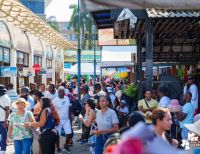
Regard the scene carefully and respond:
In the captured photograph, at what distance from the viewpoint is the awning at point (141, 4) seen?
455 cm

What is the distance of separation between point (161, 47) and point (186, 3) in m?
13.2

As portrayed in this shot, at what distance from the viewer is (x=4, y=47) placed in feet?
71.5

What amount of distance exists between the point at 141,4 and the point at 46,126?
469 cm

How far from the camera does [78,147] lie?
12531mm

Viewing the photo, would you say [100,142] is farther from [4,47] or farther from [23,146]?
[4,47]

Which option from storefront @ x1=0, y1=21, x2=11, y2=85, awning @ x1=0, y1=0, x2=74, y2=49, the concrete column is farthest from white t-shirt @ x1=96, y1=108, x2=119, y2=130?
the concrete column

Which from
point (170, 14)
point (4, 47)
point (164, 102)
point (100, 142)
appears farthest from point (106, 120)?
point (4, 47)

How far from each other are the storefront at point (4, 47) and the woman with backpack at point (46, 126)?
42.6 ft

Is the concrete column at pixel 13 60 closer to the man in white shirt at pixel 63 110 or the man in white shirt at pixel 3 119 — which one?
the man in white shirt at pixel 63 110

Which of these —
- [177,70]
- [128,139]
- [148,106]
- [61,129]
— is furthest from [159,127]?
[177,70]

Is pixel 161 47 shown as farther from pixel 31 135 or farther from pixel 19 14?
pixel 31 135

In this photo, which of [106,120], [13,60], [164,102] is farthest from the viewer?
[13,60]

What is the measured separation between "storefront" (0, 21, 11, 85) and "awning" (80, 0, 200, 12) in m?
17.0

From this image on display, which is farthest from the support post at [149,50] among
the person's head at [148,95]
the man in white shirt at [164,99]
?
the man in white shirt at [164,99]
